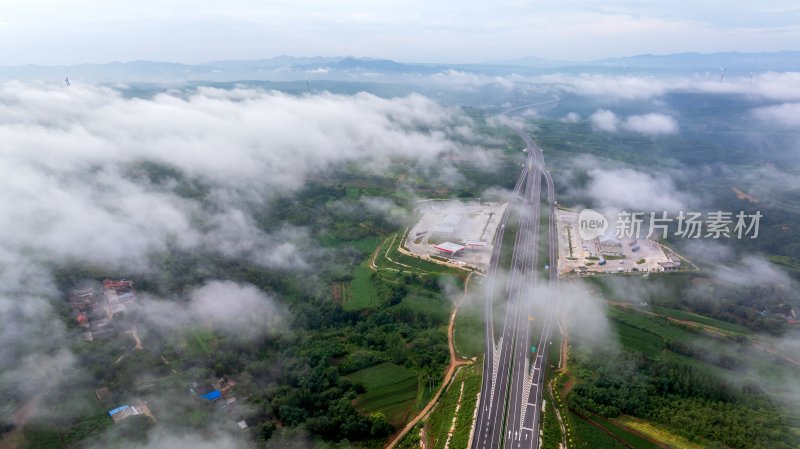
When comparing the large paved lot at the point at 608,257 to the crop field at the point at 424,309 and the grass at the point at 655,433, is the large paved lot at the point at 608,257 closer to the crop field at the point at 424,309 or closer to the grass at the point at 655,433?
the crop field at the point at 424,309

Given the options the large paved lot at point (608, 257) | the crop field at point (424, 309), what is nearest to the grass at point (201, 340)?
the crop field at point (424, 309)

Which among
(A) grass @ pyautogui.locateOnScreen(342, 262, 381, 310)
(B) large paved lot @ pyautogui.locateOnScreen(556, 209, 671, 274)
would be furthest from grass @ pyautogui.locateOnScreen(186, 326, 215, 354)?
(B) large paved lot @ pyautogui.locateOnScreen(556, 209, 671, 274)

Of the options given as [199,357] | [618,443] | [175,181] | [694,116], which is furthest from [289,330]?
[694,116]

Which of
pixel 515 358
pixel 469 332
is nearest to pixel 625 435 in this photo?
pixel 515 358

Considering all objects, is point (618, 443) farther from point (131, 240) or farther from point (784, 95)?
point (784, 95)

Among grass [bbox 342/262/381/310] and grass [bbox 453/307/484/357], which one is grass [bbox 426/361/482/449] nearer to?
grass [bbox 453/307/484/357]
